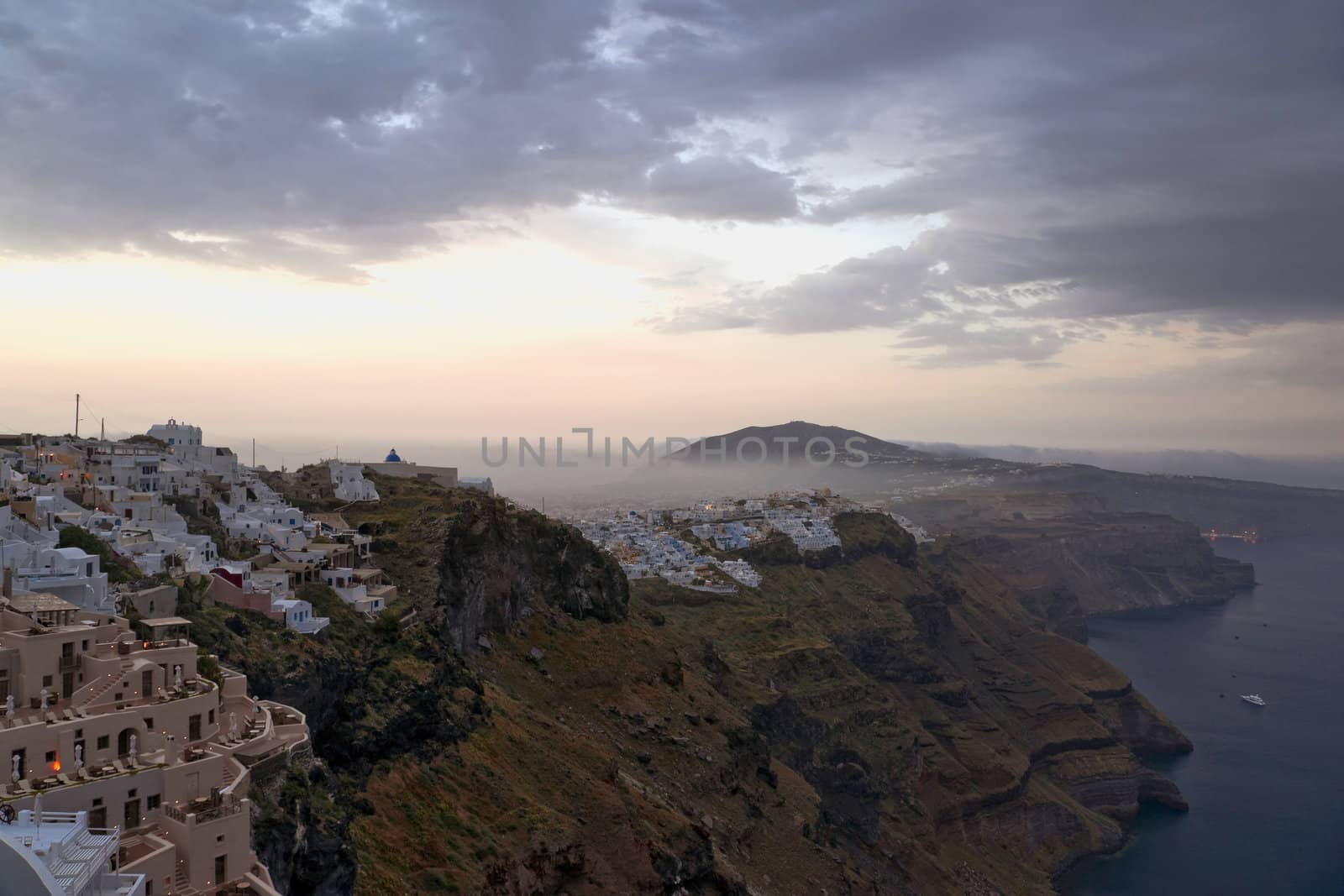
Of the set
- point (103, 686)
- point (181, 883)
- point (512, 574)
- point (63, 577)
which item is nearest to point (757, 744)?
point (512, 574)

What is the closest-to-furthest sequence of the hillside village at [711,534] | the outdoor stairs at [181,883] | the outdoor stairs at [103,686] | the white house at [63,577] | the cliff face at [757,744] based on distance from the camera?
the outdoor stairs at [181,883] < the outdoor stairs at [103,686] < the white house at [63,577] < the cliff face at [757,744] < the hillside village at [711,534]

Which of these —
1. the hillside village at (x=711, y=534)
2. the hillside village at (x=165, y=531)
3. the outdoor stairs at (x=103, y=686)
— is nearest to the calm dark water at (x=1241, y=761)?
the hillside village at (x=711, y=534)

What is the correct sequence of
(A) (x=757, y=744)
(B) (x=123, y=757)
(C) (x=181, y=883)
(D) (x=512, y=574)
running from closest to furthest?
(C) (x=181, y=883), (B) (x=123, y=757), (D) (x=512, y=574), (A) (x=757, y=744)

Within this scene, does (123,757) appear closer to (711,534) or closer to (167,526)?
(167,526)

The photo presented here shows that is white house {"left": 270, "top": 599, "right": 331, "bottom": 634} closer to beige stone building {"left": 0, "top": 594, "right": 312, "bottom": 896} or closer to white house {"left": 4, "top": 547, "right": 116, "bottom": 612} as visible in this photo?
white house {"left": 4, "top": 547, "right": 116, "bottom": 612}

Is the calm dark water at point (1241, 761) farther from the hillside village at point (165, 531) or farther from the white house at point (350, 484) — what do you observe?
the hillside village at point (165, 531)

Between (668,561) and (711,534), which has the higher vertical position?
(711,534)

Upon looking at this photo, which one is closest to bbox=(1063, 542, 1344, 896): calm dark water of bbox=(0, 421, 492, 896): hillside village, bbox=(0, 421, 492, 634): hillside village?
bbox=(0, 421, 492, 634): hillside village
